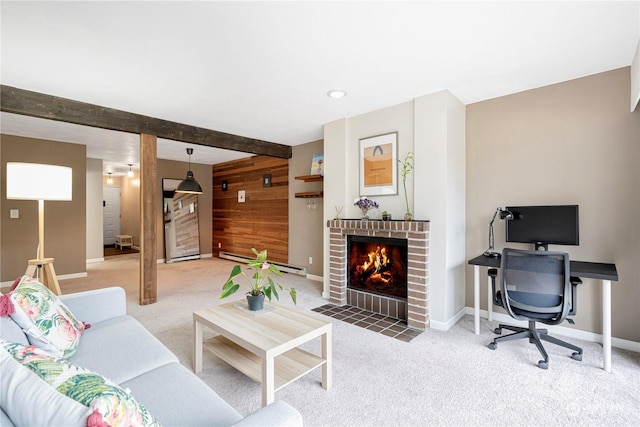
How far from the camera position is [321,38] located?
2.13 meters

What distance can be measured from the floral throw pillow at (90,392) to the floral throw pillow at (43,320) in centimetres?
75

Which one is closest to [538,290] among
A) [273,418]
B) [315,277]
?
[273,418]

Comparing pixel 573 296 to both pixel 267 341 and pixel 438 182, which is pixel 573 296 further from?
pixel 267 341

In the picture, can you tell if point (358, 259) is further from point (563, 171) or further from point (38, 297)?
point (38, 297)

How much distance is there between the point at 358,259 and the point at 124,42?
10.2 ft

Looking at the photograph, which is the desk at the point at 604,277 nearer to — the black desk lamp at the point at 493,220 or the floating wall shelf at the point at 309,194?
the black desk lamp at the point at 493,220

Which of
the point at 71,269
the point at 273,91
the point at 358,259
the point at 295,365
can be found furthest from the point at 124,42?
the point at 71,269

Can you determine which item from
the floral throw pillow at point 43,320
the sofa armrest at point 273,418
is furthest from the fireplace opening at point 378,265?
the floral throw pillow at point 43,320

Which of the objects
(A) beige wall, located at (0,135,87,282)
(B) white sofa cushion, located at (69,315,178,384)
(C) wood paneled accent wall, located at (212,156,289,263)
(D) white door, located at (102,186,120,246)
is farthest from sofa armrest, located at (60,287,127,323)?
(D) white door, located at (102,186,120,246)

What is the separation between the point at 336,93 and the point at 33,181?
9.58ft

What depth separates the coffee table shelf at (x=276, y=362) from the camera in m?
1.89

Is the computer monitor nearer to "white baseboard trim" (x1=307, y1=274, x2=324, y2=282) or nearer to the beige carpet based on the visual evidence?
the beige carpet

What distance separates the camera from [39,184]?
2.74 metres

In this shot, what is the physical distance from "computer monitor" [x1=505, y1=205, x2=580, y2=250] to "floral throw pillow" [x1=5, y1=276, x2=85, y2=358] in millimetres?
3574
